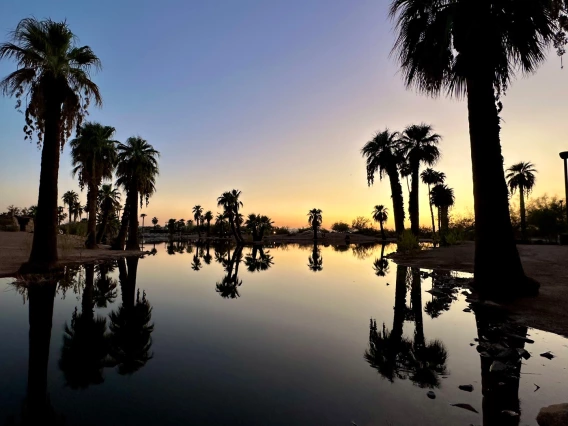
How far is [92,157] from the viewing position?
3128 centimetres

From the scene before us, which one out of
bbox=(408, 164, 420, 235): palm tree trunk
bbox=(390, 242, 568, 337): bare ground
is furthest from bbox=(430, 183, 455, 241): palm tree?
bbox=(390, 242, 568, 337): bare ground

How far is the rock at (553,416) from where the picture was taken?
3.60 m

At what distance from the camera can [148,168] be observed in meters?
34.2

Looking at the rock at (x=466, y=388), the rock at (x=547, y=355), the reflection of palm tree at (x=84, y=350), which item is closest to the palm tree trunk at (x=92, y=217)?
the reflection of palm tree at (x=84, y=350)

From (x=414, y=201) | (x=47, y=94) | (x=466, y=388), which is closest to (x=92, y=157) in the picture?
(x=47, y=94)

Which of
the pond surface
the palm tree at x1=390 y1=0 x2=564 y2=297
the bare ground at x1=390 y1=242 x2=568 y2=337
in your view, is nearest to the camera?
the pond surface

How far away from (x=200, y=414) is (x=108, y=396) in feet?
4.63

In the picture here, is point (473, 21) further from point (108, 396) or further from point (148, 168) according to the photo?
point (148, 168)

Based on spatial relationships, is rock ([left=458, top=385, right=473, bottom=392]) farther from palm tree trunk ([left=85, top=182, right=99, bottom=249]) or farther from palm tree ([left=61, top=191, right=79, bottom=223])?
palm tree ([left=61, top=191, right=79, bottom=223])

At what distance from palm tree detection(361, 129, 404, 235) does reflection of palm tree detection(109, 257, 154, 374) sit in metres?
26.8

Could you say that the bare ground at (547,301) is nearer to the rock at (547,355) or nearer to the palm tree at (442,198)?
the rock at (547,355)

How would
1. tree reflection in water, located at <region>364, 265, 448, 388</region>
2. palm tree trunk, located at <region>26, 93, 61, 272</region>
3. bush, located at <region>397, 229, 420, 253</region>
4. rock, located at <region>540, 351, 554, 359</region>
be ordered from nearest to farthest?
tree reflection in water, located at <region>364, 265, 448, 388</region> → rock, located at <region>540, 351, 554, 359</region> → palm tree trunk, located at <region>26, 93, 61, 272</region> → bush, located at <region>397, 229, 420, 253</region>

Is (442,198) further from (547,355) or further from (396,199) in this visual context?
(547,355)

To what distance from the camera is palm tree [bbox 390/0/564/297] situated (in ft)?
32.6
